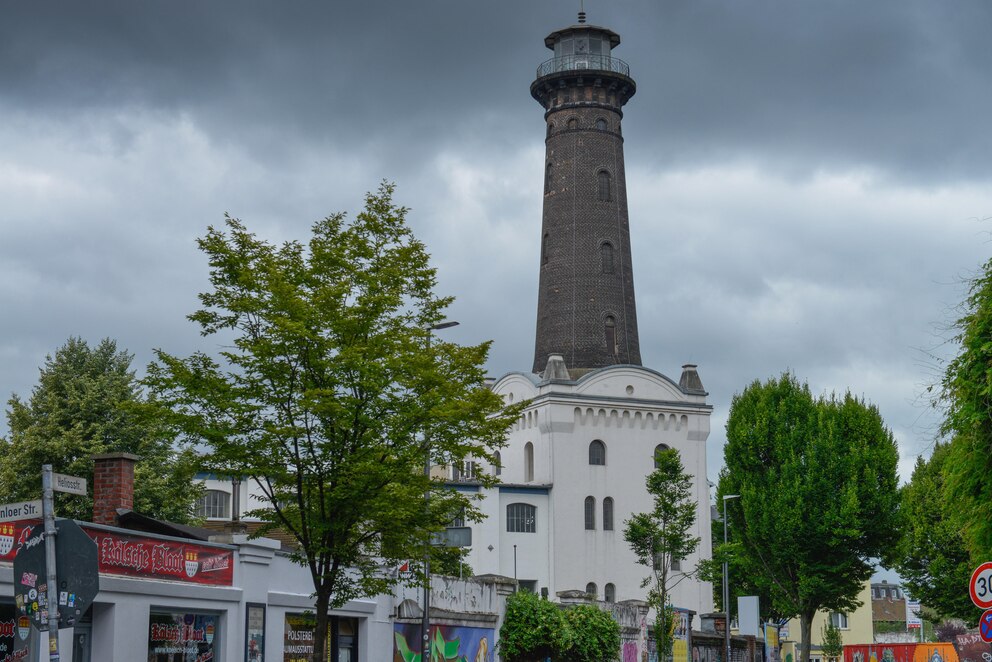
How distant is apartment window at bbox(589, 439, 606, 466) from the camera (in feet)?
227

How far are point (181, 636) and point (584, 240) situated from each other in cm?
5065

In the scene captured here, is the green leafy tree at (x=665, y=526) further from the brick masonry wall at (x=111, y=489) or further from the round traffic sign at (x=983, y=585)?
the round traffic sign at (x=983, y=585)

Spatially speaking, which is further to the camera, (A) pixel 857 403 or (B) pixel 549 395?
(B) pixel 549 395

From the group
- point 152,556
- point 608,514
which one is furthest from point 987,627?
point 608,514

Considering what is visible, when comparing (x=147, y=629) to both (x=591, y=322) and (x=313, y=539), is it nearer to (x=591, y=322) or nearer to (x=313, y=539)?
(x=313, y=539)

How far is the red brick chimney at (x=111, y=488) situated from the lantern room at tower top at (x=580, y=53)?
53.4 meters

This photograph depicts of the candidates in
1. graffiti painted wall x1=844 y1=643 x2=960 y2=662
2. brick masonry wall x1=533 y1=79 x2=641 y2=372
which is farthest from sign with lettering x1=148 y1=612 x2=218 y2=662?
brick masonry wall x1=533 y1=79 x2=641 y2=372

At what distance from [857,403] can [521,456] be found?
64.5 ft

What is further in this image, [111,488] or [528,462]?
[528,462]

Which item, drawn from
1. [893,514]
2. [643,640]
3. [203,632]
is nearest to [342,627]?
[203,632]

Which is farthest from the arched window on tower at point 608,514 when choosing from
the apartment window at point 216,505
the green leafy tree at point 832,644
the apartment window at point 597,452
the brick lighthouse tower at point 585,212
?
the green leafy tree at point 832,644

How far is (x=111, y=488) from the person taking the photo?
23.8 meters

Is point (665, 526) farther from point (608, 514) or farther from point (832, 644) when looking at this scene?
point (832, 644)

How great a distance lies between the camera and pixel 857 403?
60.1 m
